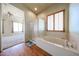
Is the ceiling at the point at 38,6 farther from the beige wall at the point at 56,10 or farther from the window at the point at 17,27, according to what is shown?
the window at the point at 17,27

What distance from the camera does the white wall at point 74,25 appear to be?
168cm

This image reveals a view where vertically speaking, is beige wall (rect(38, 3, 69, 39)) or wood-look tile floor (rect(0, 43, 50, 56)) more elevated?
beige wall (rect(38, 3, 69, 39))

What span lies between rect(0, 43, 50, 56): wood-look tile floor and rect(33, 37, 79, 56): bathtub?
10cm

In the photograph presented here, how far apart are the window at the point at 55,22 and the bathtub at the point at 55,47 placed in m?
0.24

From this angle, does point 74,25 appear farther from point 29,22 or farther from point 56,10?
point 29,22

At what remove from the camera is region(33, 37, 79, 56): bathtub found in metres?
1.63

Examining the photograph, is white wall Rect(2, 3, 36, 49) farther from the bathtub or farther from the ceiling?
the bathtub

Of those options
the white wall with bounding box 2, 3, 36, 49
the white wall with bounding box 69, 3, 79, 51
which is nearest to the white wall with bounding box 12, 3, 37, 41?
the white wall with bounding box 2, 3, 36, 49

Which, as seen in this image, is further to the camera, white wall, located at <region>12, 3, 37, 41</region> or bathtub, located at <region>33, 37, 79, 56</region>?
white wall, located at <region>12, 3, 37, 41</region>

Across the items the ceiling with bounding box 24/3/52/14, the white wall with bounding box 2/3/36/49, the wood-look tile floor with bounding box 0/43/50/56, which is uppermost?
the ceiling with bounding box 24/3/52/14

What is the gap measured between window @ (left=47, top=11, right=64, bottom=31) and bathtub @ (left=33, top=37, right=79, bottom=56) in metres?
0.24

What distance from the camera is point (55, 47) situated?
175cm

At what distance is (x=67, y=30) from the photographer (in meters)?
1.70

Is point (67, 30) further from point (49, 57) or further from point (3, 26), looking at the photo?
point (3, 26)
